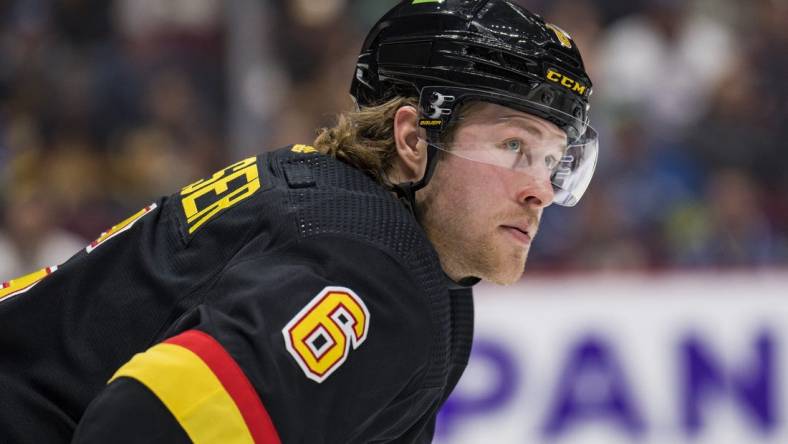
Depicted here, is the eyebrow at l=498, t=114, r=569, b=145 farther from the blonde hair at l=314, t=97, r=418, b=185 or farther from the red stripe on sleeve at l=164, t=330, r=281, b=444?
the red stripe on sleeve at l=164, t=330, r=281, b=444

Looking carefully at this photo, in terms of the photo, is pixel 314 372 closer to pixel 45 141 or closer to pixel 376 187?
pixel 376 187

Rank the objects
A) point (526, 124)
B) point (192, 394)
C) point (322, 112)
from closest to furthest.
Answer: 1. point (192, 394)
2. point (526, 124)
3. point (322, 112)

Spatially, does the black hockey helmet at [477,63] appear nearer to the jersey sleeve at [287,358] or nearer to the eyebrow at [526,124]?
the eyebrow at [526,124]

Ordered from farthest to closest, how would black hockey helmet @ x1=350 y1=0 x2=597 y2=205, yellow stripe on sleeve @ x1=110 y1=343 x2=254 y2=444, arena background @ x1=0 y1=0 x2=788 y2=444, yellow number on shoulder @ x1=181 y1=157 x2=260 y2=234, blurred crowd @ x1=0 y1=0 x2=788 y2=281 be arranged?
blurred crowd @ x1=0 y1=0 x2=788 y2=281, arena background @ x1=0 y1=0 x2=788 y2=444, black hockey helmet @ x1=350 y1=0 x2=597 y2=205, yellow number on shoulder @ x1=181 y1=157 x2=260 y2=234, yellow stripe on sleeve @ x1=110 y1=343 x2=254 y2=444

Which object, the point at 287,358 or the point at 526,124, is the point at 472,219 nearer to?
the point at 526,124

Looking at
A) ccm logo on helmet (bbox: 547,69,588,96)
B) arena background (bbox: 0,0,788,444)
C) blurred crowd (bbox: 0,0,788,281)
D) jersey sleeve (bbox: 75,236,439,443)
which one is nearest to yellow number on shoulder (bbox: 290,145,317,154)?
jersey sleeve (bbox: 75,236,439,443)

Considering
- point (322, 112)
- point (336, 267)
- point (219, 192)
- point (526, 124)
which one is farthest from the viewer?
point (322, 112)

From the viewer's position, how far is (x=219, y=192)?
217 centimetres

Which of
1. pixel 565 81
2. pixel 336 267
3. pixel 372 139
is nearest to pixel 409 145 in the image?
pixel 372 139

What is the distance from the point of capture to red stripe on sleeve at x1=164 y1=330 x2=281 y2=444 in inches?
67.2

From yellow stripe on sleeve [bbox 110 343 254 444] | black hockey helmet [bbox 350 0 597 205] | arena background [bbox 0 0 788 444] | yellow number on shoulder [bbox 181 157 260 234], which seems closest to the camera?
yellow stripe on sleeve [bbox 110 343 254 444]

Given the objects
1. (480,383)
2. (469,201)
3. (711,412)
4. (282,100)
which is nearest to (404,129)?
(469,201)

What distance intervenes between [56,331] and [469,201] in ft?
2.73

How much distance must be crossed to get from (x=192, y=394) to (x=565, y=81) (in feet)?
3.42
